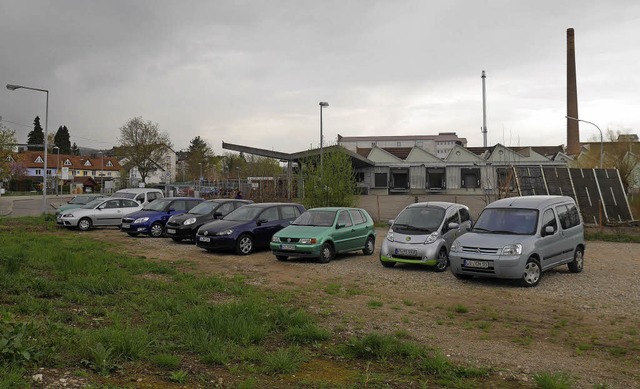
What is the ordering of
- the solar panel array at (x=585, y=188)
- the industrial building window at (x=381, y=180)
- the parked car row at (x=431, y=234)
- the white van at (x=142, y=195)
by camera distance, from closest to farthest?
the parked car row at (x=431, y=234) → the solar panel array at (x=585, y=188) → the white van at (x=142, y=195) → the industrial building window at (x=381, y=180)

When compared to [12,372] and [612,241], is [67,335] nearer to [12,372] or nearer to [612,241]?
[12,372]

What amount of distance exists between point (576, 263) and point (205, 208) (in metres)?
12.4

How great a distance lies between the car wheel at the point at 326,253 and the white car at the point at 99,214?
44.3 feet

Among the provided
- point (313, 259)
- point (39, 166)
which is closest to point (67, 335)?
point (313, 259)

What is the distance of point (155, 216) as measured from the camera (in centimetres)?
2064

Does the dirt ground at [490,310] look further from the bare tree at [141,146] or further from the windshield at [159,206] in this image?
the bare tree at [141,146]

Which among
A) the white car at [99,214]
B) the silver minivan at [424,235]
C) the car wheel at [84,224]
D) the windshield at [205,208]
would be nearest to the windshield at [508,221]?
the silver minivan at [424,235]

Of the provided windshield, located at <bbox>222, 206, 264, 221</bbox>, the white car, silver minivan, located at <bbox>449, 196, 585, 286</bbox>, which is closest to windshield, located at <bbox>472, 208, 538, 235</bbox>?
silver minivan, located at <bbox>449, 196, 585, 286</bbox>

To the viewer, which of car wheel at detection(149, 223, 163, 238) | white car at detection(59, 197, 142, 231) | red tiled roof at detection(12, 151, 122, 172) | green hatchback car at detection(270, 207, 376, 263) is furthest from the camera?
red tiled roof at detection(12, 151, 122, 172)

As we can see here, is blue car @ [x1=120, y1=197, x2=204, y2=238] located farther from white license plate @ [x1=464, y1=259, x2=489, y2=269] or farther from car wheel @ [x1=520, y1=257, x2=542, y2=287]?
car wheel @ [x1=520, y1=257, x2=542, y2=287]

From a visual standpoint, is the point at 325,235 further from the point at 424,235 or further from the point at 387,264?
the point at 424,235

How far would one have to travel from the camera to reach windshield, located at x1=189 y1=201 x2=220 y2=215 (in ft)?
61.9

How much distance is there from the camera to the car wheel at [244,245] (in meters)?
15.2

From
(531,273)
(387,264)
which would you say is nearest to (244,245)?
(387,264)
